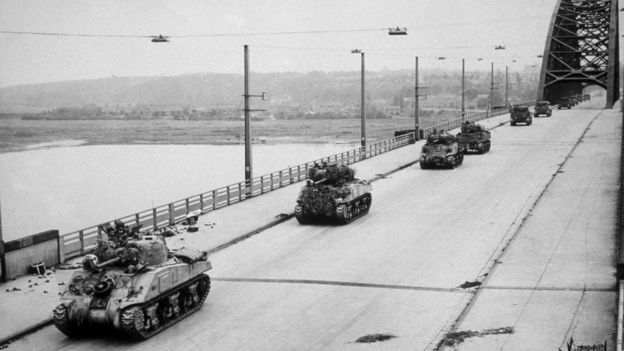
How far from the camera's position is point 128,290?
59.7 ft

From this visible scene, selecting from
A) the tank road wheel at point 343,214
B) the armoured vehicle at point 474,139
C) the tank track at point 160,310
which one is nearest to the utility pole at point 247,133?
the tank road wheel at point 343,214

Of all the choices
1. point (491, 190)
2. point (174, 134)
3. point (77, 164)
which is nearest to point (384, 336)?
point (491, 190)

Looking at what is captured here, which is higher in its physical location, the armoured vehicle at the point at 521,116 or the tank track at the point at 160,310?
the armoured vehicle at the point at 521,116

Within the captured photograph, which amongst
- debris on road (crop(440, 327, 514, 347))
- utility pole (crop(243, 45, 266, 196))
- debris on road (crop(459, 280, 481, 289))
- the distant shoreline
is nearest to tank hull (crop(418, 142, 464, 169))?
utility pole (crop(243, 45, 266, 196))

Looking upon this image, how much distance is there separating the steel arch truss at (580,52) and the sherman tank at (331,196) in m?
93.3

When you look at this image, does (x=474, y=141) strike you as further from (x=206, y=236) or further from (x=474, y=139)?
(x=206, y=236)

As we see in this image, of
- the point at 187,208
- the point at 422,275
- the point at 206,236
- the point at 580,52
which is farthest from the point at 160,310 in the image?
the point at 580,52

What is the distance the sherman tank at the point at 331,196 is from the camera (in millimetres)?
31453

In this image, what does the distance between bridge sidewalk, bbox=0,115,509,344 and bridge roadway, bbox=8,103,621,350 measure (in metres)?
0.37

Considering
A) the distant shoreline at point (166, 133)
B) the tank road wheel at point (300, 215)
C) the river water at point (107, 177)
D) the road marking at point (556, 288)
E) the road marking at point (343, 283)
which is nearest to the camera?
the road marking at point (556, 288)

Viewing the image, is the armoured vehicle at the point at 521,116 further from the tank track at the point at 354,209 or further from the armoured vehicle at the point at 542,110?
the tank track at the point at 354,209

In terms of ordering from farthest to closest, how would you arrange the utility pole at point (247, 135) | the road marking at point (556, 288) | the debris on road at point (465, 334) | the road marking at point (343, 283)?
the utility pole at point (247, 135)
the road marking at point (343, 283)
the road marking at point (556, 288)
the debris on road at point (465, 334)

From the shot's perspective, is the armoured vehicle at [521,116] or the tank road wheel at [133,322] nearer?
the tank road wheel at [133,322]

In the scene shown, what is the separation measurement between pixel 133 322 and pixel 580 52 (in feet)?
419
